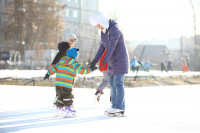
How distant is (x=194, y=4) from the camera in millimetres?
39188

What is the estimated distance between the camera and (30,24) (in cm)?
3759

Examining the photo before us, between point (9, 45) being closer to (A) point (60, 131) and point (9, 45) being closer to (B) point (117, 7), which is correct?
(B) point (117, 7)

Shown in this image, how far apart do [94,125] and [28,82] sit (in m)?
7.15

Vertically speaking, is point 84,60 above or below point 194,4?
below

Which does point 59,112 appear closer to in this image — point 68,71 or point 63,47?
point 68,71

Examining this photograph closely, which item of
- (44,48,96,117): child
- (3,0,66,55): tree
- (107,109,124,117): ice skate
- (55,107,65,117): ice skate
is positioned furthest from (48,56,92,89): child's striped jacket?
(3,0,66,55): tree

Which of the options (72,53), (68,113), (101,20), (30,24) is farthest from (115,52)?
(30,24)

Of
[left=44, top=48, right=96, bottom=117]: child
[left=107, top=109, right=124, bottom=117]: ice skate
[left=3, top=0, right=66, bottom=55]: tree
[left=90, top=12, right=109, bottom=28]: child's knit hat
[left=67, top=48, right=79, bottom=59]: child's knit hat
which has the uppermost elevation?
[left=3, top=0, right=66, bottom=55]: tree

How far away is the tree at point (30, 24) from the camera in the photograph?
37.4 meters

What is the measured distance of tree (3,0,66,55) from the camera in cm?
3738

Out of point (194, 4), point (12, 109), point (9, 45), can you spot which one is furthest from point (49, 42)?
point (12, 109)

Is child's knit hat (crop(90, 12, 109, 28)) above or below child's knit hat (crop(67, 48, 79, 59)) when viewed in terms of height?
above

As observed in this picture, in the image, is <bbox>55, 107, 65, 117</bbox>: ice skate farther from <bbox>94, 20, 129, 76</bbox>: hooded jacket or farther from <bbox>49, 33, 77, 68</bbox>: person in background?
<bbox>94, 20, 129, 76</bbox>: hooded jacket

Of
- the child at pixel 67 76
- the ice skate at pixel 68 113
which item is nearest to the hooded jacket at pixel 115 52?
the child at pixel 67 76
